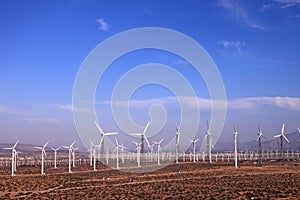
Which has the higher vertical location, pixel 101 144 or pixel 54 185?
pixel 101 144

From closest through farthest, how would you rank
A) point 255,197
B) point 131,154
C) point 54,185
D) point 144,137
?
point 255,197 < point 54,185 < point 144,137 < point 131,154

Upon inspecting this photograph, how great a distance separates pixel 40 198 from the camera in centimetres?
4616

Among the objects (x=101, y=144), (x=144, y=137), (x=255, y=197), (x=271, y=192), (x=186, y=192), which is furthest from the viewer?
(x=144, y=137)

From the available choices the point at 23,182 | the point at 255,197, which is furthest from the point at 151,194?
the point at 23,182

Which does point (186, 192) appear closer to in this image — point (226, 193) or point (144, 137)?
point (226, 193)

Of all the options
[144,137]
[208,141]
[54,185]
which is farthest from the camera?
[208,141]

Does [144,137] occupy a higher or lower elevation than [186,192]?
higher

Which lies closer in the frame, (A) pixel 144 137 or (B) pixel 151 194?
(B) pixel 151 194

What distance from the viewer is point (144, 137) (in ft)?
383

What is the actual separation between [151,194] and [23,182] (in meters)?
28.6

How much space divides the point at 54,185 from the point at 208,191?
2685 cm

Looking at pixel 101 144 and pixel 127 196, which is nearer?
pixel 127 196

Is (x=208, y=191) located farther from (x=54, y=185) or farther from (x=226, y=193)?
(x=54, y=185)

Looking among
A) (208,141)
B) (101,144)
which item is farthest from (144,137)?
(208,141)
